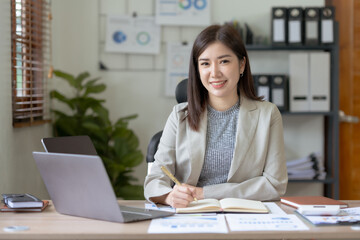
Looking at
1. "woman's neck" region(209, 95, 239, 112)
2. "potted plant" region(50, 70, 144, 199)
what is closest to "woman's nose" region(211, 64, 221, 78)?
"woman's neck" region(209, 95, 239, 112)

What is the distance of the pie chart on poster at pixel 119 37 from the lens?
12.9 ft

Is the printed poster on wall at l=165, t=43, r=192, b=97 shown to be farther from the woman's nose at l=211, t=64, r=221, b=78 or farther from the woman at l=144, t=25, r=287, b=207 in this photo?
the woman's nose at l=211, t=64, r=221, b=78

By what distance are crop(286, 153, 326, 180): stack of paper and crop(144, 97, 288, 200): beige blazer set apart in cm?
178

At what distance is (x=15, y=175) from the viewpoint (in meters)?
2.86

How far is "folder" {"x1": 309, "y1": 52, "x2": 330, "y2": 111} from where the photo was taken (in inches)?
146

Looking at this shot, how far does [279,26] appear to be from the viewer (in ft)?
12.1

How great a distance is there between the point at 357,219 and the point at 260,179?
47 centimetres

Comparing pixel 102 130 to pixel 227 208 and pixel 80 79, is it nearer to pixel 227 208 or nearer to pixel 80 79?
pixel 80 79

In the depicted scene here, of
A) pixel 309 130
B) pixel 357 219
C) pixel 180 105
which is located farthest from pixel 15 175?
pixel 309 130

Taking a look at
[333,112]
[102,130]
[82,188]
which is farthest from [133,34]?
[82,188]

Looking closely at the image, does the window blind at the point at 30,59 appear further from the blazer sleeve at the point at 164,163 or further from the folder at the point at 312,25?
the folder at the point at 312,25

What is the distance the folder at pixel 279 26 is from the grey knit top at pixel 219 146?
174 centimetres

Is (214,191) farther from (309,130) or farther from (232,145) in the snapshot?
(309,130)

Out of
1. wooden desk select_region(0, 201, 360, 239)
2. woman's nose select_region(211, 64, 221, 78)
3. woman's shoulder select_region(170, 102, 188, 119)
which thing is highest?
woman's nose select_region(211, 64, 221, 78)
